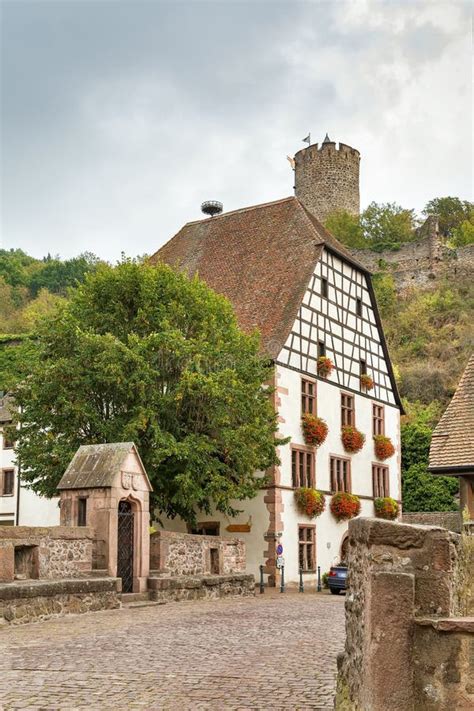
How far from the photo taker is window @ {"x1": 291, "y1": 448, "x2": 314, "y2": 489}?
96.7 feet

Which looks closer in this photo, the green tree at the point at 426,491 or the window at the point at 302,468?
the window at the point at 302,468

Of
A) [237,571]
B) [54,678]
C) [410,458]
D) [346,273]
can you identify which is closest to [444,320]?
[410,458]

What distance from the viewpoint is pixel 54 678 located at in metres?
8.05

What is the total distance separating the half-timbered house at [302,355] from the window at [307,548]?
0.11 ft

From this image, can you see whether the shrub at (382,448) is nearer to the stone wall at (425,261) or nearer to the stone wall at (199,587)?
the stone wall at (199,587)

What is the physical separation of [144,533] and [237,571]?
4.61 meters

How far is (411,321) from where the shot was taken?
6291 cm

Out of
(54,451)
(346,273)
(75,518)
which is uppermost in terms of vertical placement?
(346,273)

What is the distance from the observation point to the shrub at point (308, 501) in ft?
95.6

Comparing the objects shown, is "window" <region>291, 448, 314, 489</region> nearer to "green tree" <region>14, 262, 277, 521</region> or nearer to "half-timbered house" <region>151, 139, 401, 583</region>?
"half-timbered house" <region>151, 139, 401, 583</region>

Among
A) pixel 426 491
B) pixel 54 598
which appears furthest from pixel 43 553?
pixel 426 491

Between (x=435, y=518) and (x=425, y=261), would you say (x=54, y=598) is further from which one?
(x=425, y=261)

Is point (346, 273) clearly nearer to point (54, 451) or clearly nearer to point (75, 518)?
point (54, 451)

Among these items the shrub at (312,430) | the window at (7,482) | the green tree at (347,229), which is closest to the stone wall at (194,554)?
the shrub at (312,430)
